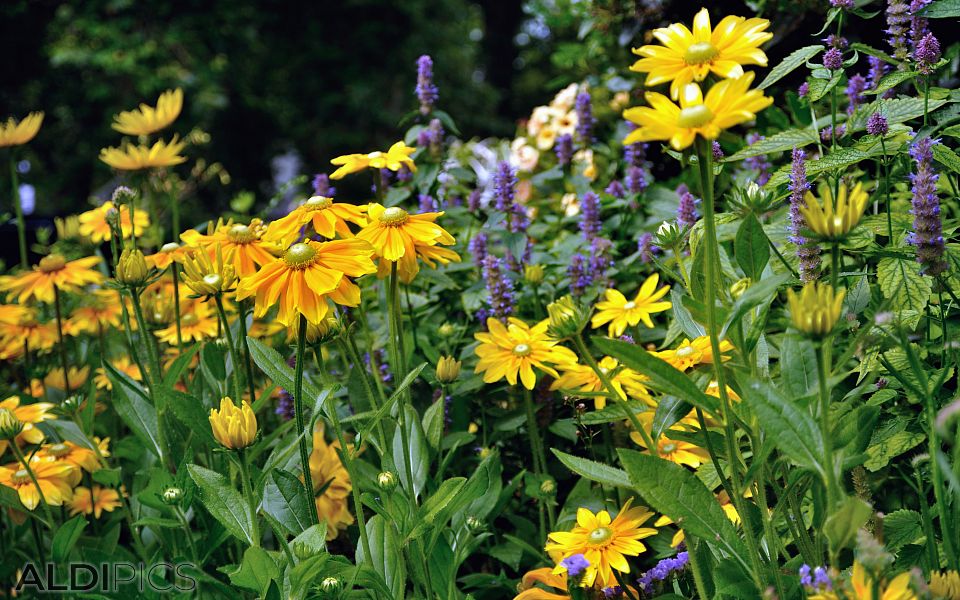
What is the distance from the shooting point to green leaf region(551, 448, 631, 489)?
108 centimetres

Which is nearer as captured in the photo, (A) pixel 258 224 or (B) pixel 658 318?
(A) pixel 258 224

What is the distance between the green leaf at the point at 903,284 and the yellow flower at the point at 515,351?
1.60 ft

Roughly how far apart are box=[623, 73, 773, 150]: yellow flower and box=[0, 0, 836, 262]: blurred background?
6.38 m

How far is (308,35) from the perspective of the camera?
33.3 ft

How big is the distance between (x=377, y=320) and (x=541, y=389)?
48cm

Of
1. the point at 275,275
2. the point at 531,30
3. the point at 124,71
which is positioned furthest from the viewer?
the point at 531,30

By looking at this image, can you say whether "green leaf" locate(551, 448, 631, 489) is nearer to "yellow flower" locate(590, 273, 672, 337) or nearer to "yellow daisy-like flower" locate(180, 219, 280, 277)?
"yellow flower" locate(590, 273, 672, 337)

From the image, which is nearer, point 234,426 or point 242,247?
point 234,426

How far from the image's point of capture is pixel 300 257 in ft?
3.64

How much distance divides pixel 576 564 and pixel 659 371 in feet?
0.99

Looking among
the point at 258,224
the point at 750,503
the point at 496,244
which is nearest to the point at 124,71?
the point at 496,244

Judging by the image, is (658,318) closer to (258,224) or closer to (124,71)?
(258,224)

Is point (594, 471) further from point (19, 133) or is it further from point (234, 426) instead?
point (19, 133)

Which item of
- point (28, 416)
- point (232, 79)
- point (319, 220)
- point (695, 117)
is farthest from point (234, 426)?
point (232, 79)
